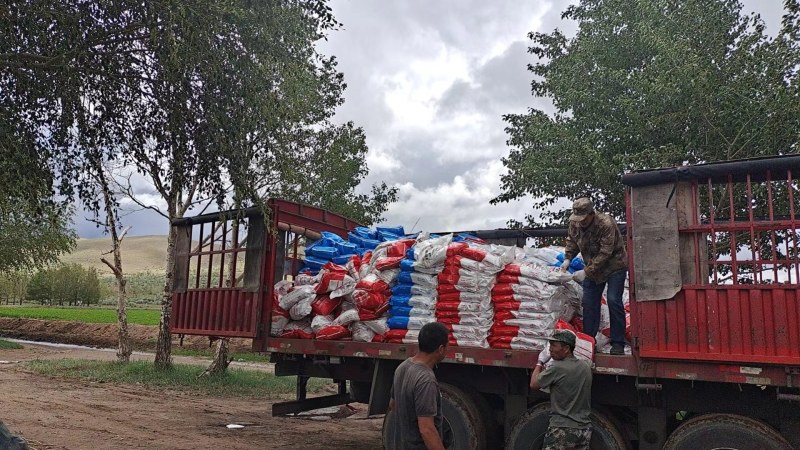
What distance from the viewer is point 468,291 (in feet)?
20.1

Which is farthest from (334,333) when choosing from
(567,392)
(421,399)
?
(421,399)

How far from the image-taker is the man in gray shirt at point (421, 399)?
3565mm

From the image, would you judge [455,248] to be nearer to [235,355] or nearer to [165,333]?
[165,333]

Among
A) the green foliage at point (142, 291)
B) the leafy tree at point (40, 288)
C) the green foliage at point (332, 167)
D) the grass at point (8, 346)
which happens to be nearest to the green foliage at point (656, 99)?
the green foliage at point (332, 167)

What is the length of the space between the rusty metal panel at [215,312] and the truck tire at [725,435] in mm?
4537

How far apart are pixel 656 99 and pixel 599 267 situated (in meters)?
7.56

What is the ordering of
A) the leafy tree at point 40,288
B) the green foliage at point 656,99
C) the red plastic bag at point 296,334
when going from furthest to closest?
the leafy tree at point 40,288, the green foliage at point 656,99, the red plastic bag at point 296,334

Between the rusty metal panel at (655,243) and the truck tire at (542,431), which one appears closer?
the rusty metal panel at (655,243)

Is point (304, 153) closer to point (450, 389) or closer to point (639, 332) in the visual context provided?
point (450, 389)

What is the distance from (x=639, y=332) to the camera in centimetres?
507

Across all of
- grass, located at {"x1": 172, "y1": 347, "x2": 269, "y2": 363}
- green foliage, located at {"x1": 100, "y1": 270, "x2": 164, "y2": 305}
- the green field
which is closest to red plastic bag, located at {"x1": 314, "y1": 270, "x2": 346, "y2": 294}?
grass, located at {"x1": 172, "y1": 347, "x2": 269, "y2": 363}

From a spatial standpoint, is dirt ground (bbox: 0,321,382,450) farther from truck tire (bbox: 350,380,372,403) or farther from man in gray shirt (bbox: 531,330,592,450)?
man in gray shirt (bbox: 531,330,592,450)

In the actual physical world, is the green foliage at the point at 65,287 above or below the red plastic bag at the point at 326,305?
above

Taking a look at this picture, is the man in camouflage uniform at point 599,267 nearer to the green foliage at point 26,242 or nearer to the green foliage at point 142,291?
the green foliage at point 26,242
